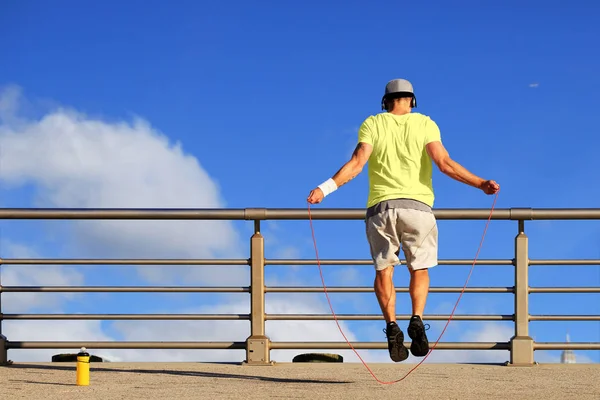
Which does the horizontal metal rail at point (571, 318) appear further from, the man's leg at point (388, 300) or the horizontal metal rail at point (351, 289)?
the man's leg at point (388, 300)

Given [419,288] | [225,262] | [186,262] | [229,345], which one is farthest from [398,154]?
[229,345]

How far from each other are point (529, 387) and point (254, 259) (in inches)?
107

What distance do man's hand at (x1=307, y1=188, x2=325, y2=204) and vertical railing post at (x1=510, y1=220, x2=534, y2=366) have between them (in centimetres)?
305

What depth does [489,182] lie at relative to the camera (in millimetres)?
5898

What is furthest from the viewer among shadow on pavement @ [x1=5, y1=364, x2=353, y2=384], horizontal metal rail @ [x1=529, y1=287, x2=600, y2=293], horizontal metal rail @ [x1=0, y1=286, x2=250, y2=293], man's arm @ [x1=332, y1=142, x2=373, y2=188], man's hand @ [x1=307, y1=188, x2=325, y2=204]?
horizontal metal rail @ [x1=529, y1=287, x2=600, y2=293]

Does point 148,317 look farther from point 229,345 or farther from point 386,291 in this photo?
point 386,291

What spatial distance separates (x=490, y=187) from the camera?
5887 millimetres

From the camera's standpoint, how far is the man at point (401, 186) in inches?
235

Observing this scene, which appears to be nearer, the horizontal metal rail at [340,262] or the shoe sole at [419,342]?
the shoe sole at [419,342]

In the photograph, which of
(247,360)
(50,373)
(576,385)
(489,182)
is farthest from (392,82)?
(50,373)

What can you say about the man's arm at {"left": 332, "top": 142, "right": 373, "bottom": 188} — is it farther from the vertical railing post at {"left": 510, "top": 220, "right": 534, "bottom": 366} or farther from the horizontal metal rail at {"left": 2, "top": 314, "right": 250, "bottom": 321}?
the vertical railing post at {"left": 510, "top": 220, "right": 534, "bottom": 366}

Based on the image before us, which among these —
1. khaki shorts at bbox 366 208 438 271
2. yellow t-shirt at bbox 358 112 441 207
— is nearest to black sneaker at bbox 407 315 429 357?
khaki shorts at bbox 366 208 438 271

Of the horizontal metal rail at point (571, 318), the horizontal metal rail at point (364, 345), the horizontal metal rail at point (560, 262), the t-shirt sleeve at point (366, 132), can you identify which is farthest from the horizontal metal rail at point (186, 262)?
the t-shirt sleeve at point (366, 132)

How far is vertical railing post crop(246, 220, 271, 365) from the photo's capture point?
7992 millimetres
